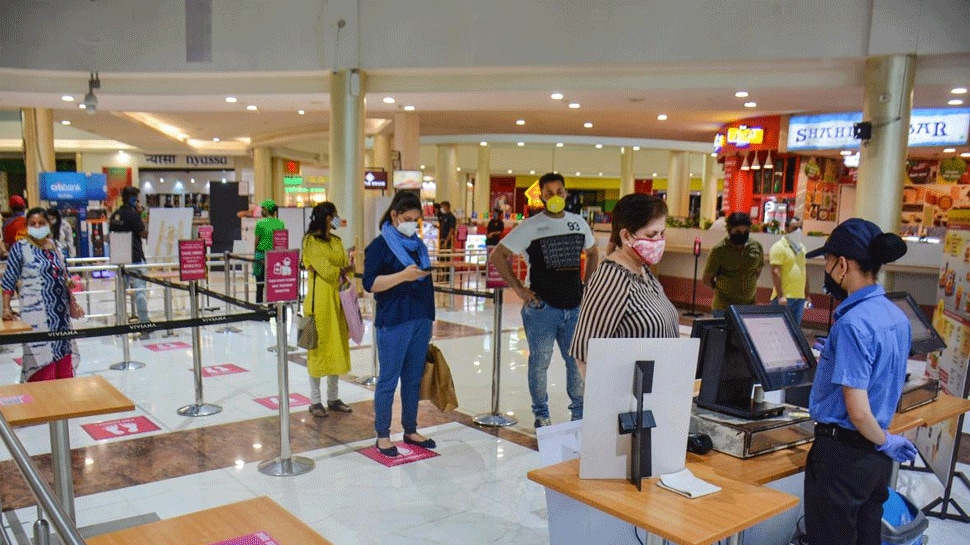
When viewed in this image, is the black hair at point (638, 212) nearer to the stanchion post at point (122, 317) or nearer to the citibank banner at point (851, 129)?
the stanchion post at point (122, 317)

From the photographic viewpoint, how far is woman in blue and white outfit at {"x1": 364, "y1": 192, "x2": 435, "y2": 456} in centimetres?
435

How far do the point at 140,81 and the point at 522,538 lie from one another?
11.3 metres

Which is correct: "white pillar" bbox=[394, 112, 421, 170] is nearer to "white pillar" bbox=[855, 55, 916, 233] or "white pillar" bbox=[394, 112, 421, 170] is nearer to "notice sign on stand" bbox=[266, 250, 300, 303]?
"white pillar" bbox=[855, 55, 916, 233]

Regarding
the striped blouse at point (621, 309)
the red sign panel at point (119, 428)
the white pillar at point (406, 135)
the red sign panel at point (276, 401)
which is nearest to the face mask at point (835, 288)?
the striped blouse at point (621, 309)

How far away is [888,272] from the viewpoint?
9438 millimetres

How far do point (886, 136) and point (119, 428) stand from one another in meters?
8.78

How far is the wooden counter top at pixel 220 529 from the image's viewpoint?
181cm

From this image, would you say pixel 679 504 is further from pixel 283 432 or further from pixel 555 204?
pixel 283 432

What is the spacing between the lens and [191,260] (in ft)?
22.6

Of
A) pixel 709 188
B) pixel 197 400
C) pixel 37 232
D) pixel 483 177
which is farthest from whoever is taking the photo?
pixel 709 188

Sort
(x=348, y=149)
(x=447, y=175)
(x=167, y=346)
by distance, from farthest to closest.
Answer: (x=447, y=175)
(x=348, y=149)
(x=167, y=346)

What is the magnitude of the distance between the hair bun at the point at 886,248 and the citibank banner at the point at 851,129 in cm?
900

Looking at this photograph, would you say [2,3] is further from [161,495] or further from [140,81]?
[161,495]

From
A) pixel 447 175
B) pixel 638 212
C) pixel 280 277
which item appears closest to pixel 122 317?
pixel 280 277
